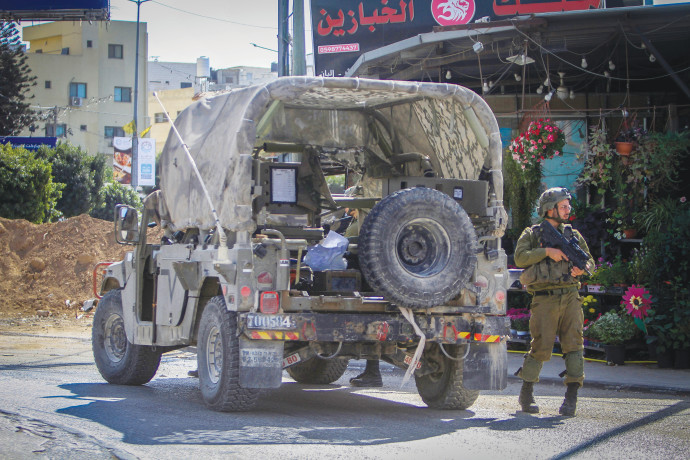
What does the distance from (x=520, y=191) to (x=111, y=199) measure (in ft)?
107

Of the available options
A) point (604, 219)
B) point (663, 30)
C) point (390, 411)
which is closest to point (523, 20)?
point (663, 30)

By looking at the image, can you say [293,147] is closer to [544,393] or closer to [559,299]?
[559,299]

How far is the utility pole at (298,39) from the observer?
15.4 metres

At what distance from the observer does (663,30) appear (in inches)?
508

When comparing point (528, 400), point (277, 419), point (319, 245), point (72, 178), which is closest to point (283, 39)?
point (319, 245)

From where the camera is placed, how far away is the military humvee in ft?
24.5

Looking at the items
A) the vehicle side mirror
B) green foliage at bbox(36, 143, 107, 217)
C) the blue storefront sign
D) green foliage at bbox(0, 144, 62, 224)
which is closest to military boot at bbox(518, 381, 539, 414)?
the vehicle side mirror

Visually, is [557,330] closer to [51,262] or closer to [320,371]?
[320,371]

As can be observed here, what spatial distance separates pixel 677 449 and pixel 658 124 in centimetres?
907

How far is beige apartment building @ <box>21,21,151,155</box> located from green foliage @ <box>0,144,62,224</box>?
34.7 meters

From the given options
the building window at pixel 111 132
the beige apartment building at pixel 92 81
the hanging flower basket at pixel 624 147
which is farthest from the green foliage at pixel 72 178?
Result: the hanging flower basket at pixel 624 147

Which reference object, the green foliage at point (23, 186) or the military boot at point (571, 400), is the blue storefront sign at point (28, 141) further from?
the military boot at point (571, 400)

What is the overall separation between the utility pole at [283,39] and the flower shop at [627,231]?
4.62 metres

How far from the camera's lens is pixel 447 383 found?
326 inches
